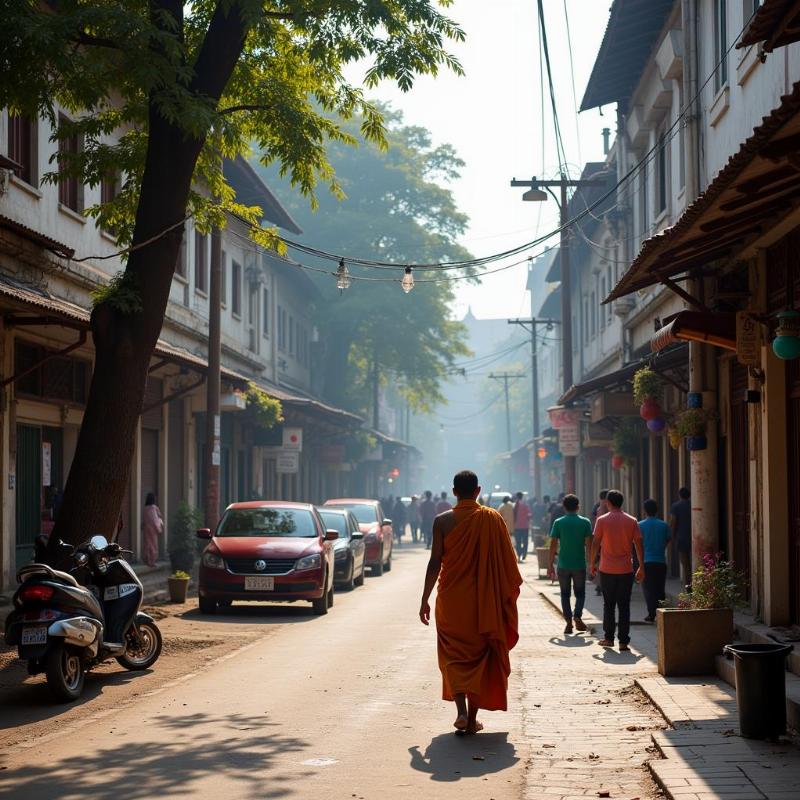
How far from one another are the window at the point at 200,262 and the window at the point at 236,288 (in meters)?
4.21

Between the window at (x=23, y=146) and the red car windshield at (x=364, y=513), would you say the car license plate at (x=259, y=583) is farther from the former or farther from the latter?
the red car windshield at (x=364, y=513)

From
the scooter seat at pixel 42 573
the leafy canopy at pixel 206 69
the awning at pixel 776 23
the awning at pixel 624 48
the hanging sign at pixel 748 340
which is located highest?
the awning at pixel 624 48

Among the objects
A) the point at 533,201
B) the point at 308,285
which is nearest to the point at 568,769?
the point at 533,201

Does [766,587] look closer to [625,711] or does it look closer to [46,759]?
[625,711]

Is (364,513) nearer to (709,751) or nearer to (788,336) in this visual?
(788,336)

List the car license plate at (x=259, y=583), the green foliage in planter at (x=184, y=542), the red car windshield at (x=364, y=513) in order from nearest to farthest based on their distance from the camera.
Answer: the car license plate at (x=259, y=583) → the green foliage in planter at (x=184, y=542) → the red car windshield at (x=364, y=513)

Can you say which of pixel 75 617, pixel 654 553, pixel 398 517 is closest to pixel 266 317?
pixel 398 517

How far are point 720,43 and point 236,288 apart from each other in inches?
904

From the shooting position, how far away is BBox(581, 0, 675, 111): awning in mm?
21969

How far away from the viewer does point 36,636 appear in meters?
10.4

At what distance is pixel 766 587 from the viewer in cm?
1354

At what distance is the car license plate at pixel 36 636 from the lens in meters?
10.4

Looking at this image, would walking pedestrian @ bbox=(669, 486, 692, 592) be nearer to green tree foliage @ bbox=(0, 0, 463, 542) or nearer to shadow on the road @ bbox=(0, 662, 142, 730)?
green tree foliage @ bbox=(0, 0, 463, 542)

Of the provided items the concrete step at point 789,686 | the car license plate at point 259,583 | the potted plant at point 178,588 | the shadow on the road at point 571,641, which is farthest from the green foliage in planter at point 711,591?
the potted plant at point 178,588
